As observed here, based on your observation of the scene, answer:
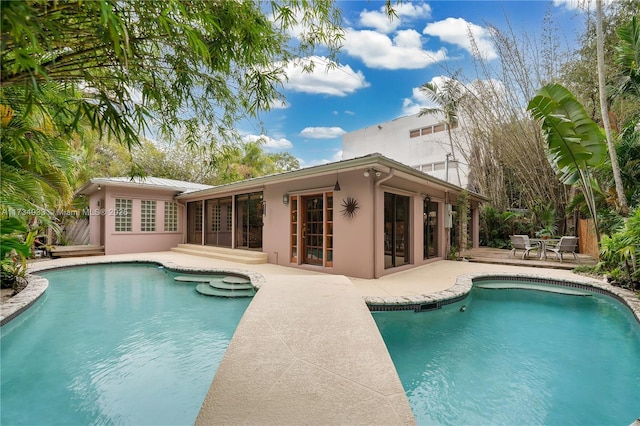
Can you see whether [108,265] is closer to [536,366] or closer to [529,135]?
[536,366]

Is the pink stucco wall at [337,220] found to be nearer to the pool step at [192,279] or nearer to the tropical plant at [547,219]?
the pool step at [192,279]

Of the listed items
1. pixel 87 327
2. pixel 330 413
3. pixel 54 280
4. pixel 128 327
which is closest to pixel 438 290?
pixel 330 413

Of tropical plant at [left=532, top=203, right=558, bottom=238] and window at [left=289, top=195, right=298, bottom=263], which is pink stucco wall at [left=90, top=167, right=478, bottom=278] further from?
tropical plant at [left=532, top=203, right=558, bottom=238]

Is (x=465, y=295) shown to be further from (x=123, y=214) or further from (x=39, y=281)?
(x=123, y=214)

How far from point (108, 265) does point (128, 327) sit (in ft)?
24.8

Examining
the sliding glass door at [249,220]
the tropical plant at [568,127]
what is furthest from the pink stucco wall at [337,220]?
the tropical plant at [568,127]

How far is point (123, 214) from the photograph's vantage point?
41.9 ft

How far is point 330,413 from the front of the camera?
71.4 inches

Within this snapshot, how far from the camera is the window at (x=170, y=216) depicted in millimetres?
14203

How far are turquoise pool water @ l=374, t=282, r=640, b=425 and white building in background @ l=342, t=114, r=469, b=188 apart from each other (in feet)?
42.1

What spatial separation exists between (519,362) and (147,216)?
1489cm

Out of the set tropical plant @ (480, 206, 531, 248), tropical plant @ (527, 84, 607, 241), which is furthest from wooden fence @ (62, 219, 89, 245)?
tropical plant @ (480, 206, 531, 248)

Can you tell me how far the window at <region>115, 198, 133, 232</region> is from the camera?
41.3 ft

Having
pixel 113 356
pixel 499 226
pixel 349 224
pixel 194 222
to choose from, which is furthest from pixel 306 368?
pixel 499 226
